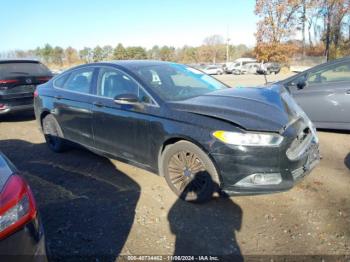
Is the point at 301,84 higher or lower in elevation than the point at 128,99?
lower

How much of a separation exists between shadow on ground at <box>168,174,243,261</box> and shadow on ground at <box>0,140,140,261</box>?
511mm

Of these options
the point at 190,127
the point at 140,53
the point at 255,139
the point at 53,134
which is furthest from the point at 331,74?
the point at 140,53

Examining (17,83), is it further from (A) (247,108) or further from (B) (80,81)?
(A) (247,108)

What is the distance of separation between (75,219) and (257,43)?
32.7 metres

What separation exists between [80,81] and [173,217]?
2713 millimetres

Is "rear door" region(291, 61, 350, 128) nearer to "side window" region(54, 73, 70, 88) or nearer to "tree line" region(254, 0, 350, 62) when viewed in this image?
"side window" region(54, 73, 70, 88)

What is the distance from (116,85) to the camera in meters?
4.49

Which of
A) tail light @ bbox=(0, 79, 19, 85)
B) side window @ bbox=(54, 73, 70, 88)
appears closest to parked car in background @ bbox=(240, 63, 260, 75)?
tail light @ bbox=(0, 79, 19, 85)

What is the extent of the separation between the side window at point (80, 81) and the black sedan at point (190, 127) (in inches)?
0.7

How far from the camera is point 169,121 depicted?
376 cm

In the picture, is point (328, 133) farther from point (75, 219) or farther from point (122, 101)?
point (75, 219)

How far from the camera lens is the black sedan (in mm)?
3350

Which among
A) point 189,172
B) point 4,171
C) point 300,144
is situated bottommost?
point 189,172

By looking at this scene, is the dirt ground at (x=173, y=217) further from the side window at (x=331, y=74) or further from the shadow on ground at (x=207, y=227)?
the side window at (x=331, y=74)
